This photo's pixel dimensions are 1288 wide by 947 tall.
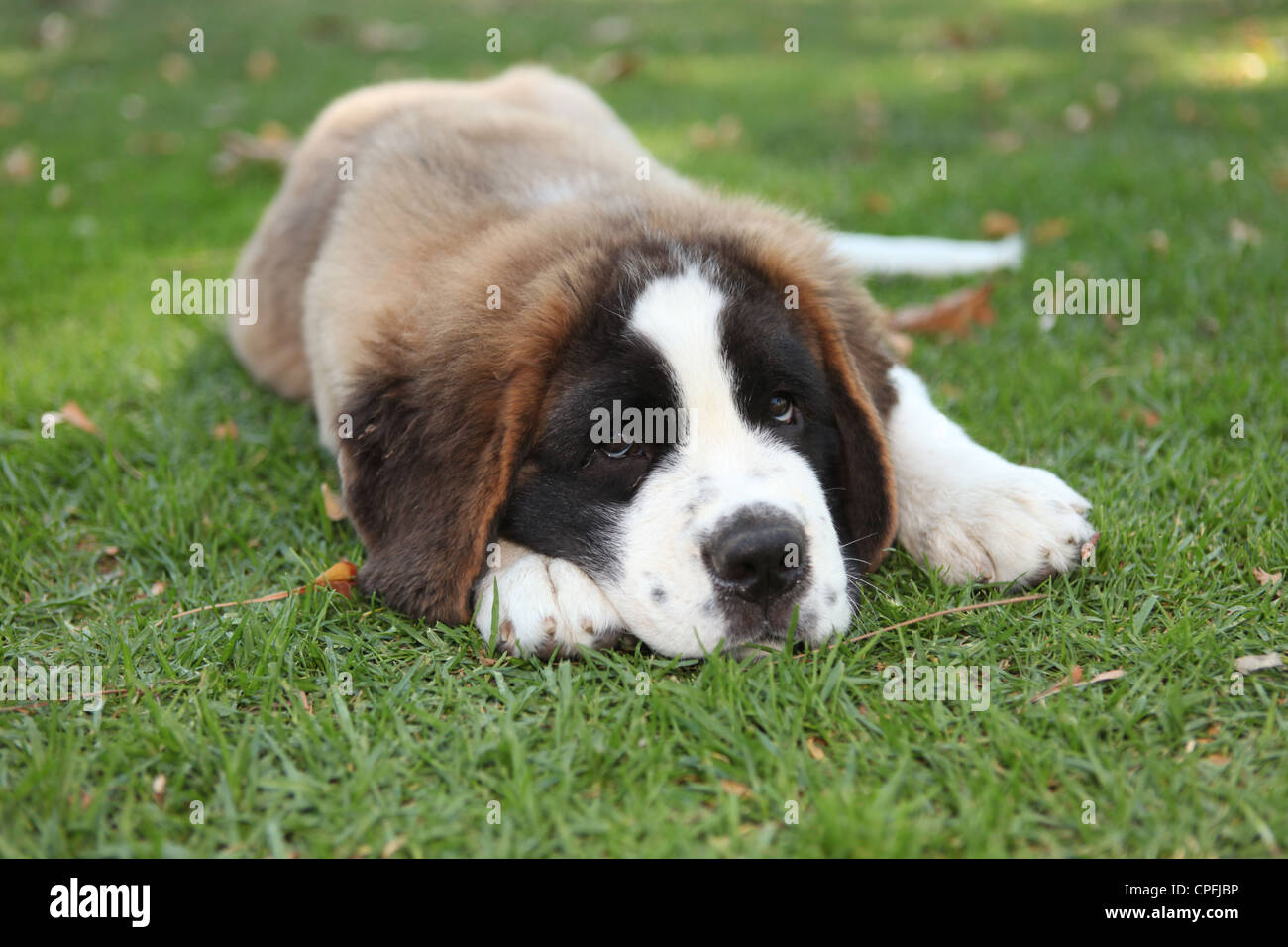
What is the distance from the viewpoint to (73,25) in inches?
520

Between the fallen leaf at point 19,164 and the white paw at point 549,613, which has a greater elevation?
the fallen leaf at point 19,164

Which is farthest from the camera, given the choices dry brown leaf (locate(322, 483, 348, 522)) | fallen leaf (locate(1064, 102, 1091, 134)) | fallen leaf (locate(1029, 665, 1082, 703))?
fallen leaf (locate(1064, 102, 1091, 134))

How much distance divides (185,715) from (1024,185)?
17.5 feet

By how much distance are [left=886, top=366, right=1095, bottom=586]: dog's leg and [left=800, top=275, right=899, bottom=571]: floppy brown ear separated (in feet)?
0.45

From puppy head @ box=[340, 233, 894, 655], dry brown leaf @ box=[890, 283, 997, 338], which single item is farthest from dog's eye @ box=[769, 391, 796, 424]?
dry brown leaf @ box=[890, 283, 997, 338]

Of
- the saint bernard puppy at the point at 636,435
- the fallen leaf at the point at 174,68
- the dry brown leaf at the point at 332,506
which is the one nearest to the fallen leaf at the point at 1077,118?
the saint bernard puppy at the point at 636,435

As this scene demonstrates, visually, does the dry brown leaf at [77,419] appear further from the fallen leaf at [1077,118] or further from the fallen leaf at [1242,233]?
the fallen leaf at [1077,118]

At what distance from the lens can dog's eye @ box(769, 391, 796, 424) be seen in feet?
9.11

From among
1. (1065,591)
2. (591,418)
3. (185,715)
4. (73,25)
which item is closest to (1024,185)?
(1065,591)

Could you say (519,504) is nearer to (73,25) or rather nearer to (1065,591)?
(1065,591)

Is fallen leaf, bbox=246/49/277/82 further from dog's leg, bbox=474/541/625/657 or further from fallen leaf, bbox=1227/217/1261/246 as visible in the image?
dog's leg, bbox=474/541/625/657

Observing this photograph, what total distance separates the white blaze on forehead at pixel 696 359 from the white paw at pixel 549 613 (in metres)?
0.44

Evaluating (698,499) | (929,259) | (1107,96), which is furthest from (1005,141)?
(698,499)

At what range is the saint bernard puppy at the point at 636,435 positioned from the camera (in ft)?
8.38
